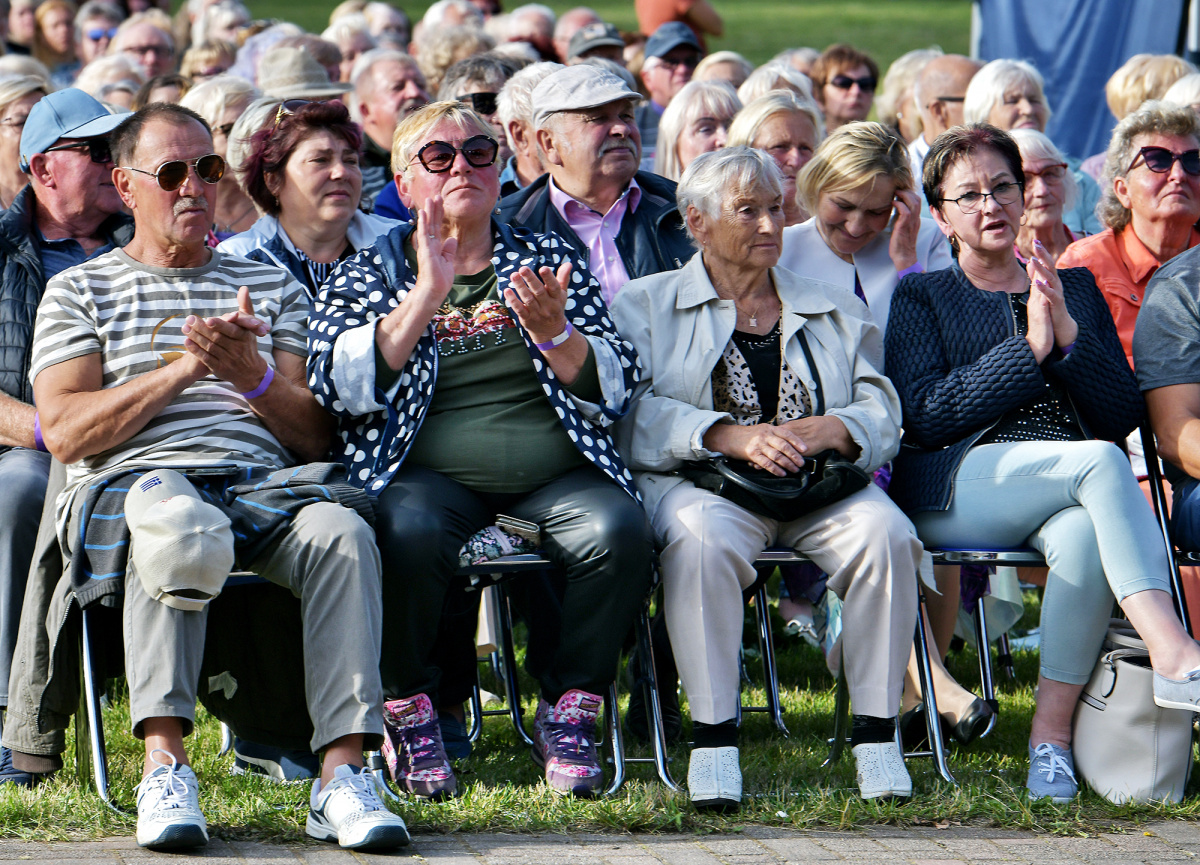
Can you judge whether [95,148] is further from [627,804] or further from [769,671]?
[769,671]

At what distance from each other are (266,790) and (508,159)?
3.28m

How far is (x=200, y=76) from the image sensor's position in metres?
8.88

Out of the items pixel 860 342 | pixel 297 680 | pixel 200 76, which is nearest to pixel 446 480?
pixel 297 680

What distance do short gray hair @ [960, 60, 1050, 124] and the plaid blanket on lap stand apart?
13.8ft

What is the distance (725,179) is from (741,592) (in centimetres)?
126

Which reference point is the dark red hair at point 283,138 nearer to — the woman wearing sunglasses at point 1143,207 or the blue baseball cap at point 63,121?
the blue baseball cap at point 63,121

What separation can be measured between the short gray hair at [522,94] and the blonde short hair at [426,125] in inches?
48.8

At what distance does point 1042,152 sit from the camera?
18.3 feet

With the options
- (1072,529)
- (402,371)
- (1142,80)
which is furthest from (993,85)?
(402,371)

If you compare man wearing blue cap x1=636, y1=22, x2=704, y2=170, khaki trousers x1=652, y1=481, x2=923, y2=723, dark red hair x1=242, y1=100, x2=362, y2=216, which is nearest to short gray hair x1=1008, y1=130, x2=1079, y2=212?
khaki trousers x1=652, y1=481, x2=923, y2=723

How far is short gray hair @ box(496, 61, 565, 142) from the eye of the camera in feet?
18.6

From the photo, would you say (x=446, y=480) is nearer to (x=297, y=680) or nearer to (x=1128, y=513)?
(x=297, y=680)

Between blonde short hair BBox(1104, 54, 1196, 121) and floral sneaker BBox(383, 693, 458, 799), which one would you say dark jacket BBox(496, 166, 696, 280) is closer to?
floral sneaker BBox(383, 693, 458, 799)

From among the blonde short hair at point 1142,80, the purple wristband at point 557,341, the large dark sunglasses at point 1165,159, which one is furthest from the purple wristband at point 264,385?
the blonde short hair at point 1142,80
